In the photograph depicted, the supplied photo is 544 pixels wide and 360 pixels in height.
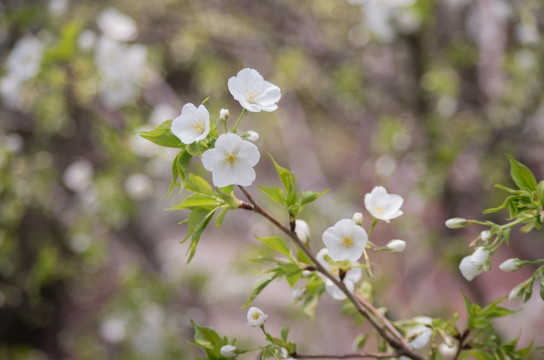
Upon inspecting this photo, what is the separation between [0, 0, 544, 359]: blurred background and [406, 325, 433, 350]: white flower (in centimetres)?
147

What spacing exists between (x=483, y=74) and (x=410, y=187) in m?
0.84

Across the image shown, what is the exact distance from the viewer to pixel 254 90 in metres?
1.12

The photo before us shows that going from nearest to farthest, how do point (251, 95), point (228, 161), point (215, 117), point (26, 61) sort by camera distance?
point (228, 161) < point (251, 95) < point (26, 61) < point (215, 117)

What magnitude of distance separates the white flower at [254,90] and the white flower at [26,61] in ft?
5.99

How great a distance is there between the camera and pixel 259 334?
5164 mm

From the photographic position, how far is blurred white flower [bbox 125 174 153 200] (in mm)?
2732

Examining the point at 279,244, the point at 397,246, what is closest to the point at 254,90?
the point at 279,244

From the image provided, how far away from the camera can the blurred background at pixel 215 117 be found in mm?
2773

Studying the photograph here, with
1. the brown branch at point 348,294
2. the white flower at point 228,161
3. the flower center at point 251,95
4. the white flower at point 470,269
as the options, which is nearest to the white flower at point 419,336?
the brown branch at point 348,294

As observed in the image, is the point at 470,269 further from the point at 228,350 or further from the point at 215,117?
the point at 215,117

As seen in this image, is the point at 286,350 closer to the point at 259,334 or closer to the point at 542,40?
the point at 542,40

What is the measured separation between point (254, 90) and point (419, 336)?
681mm

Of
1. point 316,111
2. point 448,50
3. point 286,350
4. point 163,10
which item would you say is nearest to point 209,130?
point 286,350

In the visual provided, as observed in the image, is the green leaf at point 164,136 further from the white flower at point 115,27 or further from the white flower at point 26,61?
the white flower at point 115,27
